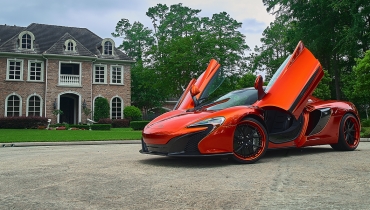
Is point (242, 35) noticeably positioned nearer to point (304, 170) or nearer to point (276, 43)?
point (276, 43)

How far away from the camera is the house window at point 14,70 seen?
29453mm

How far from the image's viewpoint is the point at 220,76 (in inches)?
289

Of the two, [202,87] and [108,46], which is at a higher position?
[108,46]

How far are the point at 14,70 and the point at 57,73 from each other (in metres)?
3.43

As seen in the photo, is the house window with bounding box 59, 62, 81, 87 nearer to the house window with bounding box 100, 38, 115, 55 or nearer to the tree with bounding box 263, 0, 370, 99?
the house window with bounding box 100, 38, 115, 55

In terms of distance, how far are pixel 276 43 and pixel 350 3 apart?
2399 centimetres

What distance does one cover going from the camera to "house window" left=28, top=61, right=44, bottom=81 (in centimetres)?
3012

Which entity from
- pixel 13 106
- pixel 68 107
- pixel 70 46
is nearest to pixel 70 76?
pixel 70 46

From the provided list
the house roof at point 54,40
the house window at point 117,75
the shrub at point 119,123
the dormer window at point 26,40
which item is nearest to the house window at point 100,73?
the house window at point 117,75

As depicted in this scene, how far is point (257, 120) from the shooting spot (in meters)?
5.55

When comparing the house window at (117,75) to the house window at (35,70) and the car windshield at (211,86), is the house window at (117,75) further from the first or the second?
the car windshield at (211,86)

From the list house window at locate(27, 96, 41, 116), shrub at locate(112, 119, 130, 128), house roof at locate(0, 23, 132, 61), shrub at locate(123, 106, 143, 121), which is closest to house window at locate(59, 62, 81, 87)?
house roof at locate(0, 23, 132, 61)

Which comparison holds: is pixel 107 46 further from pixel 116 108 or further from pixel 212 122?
pixel 212 122

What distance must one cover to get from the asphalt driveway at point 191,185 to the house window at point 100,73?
27943 millimetres
